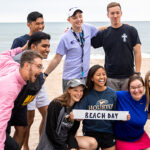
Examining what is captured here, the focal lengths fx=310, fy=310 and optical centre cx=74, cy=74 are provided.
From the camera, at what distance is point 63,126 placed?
424 centimetres

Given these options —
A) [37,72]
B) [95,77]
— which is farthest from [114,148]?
[37,72]

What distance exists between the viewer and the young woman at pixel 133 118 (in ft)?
14.3

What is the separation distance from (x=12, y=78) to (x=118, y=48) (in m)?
2.25

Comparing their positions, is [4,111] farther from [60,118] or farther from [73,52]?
[73,52]

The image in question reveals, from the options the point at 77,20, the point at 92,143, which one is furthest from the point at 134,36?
the point at 92,143

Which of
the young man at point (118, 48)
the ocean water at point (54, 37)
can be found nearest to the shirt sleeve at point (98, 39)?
the young man at point (118, 48)

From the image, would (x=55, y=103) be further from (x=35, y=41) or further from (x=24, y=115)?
(x=35, y=41)

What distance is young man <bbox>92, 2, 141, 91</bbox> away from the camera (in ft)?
16.8

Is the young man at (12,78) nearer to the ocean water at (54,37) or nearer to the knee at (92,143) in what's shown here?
the knee at (92,143)

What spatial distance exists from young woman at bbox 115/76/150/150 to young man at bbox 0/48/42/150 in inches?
55.3

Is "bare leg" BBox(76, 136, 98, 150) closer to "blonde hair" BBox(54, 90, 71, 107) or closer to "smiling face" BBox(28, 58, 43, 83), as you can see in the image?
"blonde hair" BBox(54, 90, 71, 107)

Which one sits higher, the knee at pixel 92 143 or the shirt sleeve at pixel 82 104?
the shirt sleeve at pixel 82 104

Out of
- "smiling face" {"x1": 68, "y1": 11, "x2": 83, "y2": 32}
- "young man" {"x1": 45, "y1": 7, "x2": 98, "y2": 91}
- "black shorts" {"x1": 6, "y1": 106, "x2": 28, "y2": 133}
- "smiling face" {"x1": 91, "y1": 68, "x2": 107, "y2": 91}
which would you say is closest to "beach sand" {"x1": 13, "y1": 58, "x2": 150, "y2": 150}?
"black shorts" {"x1": 6, "y1": 106, "x2": 28, "y2": 133}

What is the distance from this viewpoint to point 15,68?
3.75 meters
